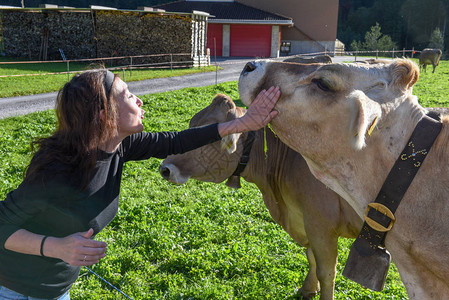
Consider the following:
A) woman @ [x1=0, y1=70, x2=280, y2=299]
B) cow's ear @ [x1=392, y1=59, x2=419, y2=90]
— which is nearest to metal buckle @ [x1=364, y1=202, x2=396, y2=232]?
cow's ear @ [x1=392, y1=59, x2=419, y2=90]

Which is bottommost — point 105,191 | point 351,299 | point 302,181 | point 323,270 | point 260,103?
point 351,299

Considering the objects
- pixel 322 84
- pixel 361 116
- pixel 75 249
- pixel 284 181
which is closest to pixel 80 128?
pixel 75 249

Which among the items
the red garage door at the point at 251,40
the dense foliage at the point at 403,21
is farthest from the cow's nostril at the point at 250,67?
the dense foliage at the point at 403,21

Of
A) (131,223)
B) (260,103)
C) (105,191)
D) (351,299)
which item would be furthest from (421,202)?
(131,223)

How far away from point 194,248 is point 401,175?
Answer: 154 inches

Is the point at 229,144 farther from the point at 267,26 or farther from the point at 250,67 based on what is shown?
the point at 267,26

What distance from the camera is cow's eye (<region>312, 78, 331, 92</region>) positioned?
2082mm

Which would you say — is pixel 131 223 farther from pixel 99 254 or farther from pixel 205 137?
pixel 99 254

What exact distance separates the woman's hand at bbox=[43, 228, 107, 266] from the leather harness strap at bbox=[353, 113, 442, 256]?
1417 millimetres

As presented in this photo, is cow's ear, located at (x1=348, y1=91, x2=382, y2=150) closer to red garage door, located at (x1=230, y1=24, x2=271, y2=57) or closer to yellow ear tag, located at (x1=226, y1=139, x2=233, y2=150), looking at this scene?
yellow ear tag, located at (x1=226, y1=139, x2=233, y2=150)

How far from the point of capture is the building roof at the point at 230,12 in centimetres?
4450

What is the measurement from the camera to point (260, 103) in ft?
7.30

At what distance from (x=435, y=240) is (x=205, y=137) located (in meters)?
1.72

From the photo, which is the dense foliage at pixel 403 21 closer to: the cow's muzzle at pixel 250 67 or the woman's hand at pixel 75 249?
the cow's muzzle at pixel 250 67
